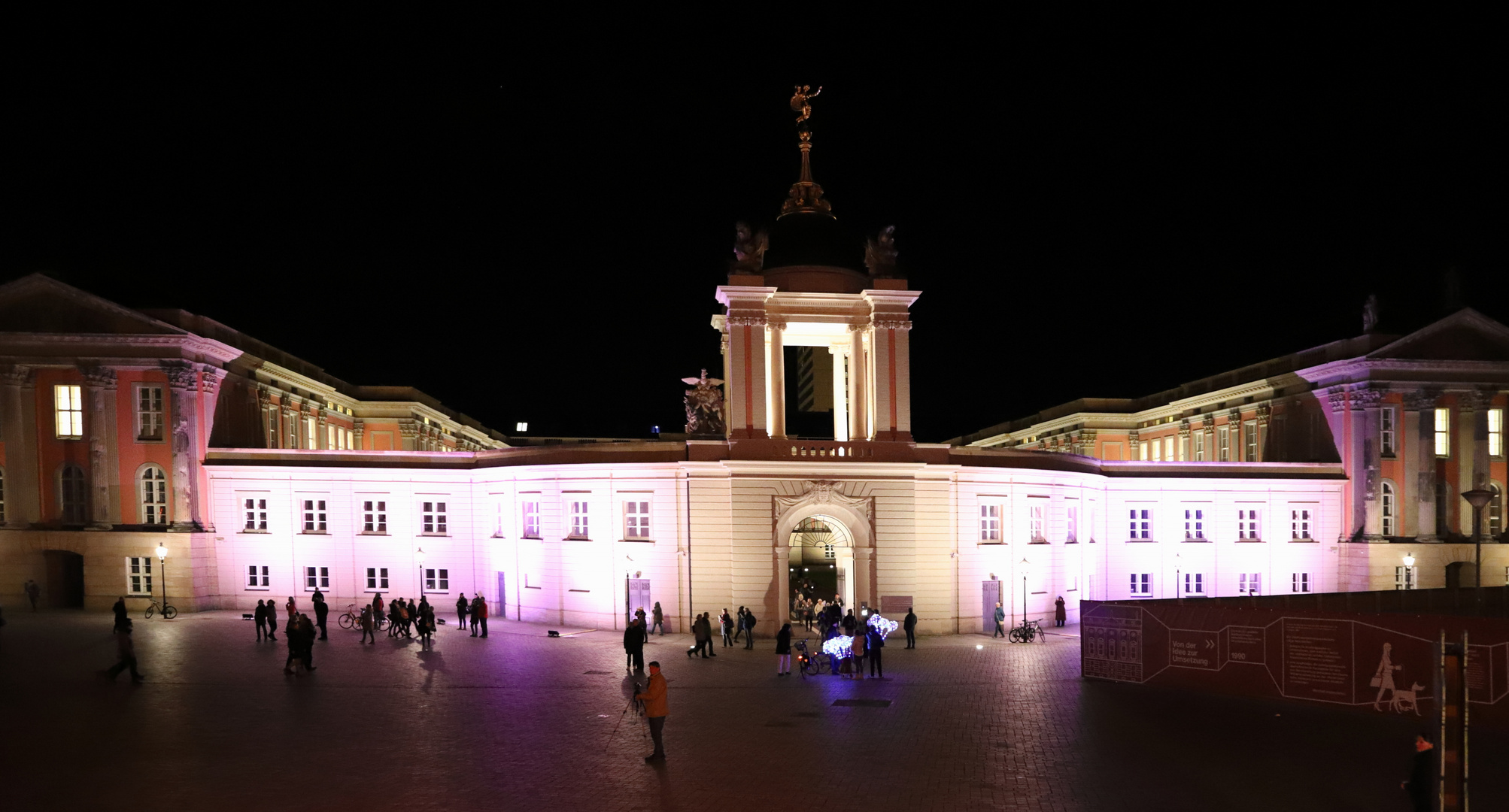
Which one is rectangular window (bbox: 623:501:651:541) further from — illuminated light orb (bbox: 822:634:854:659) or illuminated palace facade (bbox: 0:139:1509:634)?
illuminated light orb (bbox: 822:634:854:659)

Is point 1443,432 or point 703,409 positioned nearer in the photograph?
point 703,409

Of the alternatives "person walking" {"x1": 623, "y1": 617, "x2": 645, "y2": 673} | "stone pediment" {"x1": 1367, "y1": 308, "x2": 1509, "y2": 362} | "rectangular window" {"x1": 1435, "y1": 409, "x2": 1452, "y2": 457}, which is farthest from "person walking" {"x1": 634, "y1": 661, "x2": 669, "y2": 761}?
"rectangular window" {"x1": 1435, "y1": 409, "x2": 1452, "y2": 457}

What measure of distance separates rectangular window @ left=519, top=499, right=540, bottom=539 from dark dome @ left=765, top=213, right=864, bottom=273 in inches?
532

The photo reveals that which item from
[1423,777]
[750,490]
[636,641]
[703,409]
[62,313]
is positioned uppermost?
[62,313]

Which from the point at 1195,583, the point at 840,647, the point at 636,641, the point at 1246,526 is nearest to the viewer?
the point at 636,641

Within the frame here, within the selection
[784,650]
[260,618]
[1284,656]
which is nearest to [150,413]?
[260,618]

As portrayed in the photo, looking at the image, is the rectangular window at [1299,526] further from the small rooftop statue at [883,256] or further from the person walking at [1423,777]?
the person walking at [1423,777]

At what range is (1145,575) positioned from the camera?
154 ft

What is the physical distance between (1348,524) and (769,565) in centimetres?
3048

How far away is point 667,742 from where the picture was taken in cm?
1889

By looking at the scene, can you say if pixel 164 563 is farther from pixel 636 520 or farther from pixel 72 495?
pixel 636 520

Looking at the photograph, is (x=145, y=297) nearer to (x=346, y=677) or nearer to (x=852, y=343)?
(x=346, y=677)

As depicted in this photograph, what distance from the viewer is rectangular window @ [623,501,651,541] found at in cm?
3825

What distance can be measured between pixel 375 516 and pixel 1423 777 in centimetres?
3965
